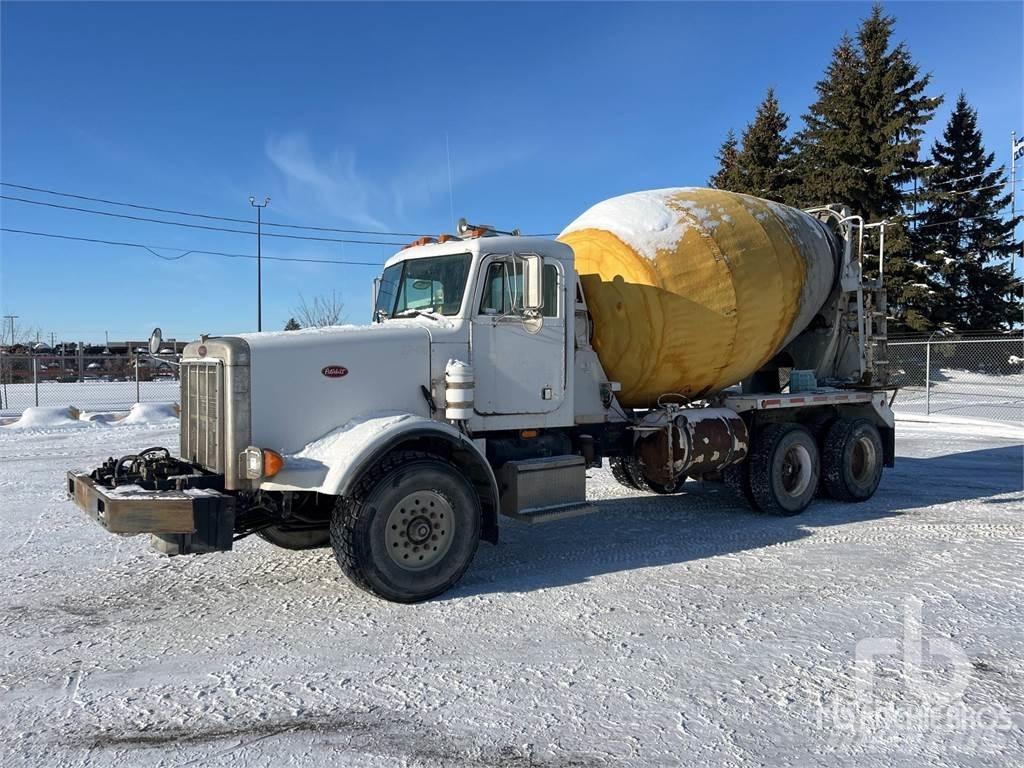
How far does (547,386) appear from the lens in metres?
6.65

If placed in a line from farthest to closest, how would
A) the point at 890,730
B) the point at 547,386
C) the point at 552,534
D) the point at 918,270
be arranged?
the point at 918,270, the point at 552,534, the point at 547,386, the point at 890,730

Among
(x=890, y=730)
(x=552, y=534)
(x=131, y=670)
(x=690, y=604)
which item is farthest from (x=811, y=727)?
(x=552, y=534)

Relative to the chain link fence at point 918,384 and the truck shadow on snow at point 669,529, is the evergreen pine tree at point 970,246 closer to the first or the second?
the chain link fence at point 918,384

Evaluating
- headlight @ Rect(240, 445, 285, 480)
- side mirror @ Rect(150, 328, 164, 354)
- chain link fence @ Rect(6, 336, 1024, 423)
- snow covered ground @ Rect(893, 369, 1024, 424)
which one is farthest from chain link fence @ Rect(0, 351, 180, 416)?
snow covered ground @ Rect(893, 369, 1024, 424)

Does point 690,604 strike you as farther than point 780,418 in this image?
No

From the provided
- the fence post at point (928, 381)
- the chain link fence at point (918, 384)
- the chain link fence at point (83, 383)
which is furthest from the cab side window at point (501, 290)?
the chain link fence at point (918, 384)

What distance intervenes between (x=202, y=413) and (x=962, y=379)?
28.8 meters

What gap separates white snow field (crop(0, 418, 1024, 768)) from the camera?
3369 mm

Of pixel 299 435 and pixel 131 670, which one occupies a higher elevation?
pixel 299 435

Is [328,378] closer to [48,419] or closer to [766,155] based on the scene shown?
[48,419]

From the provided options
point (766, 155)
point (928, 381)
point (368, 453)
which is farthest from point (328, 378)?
point (766, 155)

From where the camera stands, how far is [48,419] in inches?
666

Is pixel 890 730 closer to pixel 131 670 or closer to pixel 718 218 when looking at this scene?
pixel 131 670

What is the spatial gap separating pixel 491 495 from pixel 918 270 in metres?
30.1
